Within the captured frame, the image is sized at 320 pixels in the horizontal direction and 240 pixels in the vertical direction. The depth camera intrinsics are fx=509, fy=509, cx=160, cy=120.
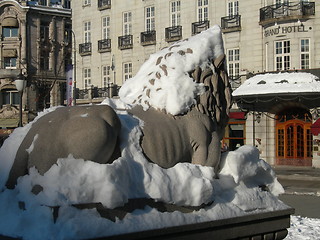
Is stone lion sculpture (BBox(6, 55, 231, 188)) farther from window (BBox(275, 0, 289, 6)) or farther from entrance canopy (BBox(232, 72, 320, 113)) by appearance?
window (BBox(275, 0, 289, 6))

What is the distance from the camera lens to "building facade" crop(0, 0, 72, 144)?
4819 cm

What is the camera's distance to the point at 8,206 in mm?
3986

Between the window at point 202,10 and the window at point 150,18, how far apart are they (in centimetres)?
369

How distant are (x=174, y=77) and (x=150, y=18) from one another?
2937 centimetres

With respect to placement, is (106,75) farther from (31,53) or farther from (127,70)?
(31,53)

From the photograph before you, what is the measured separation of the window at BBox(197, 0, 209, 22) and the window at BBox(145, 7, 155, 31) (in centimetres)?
369

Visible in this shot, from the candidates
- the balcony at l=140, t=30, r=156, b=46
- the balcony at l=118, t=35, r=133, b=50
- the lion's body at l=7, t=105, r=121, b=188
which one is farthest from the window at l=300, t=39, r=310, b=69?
the lion's body at l=7, t=105, r=121, b=188

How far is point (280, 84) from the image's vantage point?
2595 centimetres

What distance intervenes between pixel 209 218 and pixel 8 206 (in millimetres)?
1656

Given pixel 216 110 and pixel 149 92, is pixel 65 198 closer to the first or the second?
pixel 149 92

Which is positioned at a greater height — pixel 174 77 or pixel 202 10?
pixel 202 10

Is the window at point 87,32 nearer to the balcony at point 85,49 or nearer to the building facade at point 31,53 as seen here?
the balcony at point 85,49

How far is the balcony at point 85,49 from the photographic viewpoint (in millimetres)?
37116

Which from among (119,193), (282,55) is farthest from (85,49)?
(119,193)
